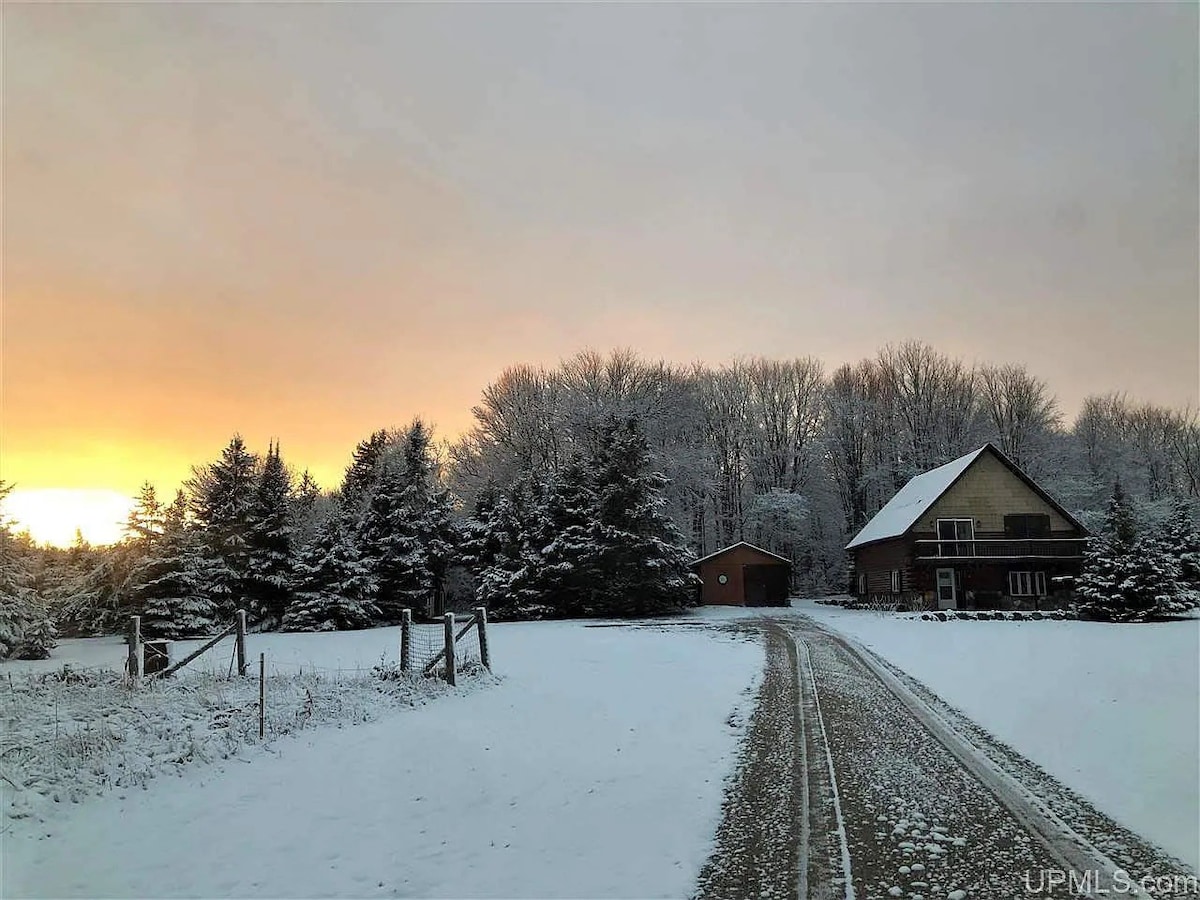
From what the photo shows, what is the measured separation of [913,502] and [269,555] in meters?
36.5

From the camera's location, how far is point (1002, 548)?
40906mm

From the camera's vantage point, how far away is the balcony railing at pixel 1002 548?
1592 inches

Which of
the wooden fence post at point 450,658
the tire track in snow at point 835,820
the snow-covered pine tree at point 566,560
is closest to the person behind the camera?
the tire track in snow at point 835,820

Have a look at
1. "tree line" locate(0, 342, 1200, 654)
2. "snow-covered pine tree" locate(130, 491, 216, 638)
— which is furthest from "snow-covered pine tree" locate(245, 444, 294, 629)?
"snow-covered pine tree" locate(130, 491, 216, 638)

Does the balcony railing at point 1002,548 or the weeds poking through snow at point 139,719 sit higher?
the balcony railing at point 1002,548

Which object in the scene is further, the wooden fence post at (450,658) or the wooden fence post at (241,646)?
the wooden fence post at (450,658)

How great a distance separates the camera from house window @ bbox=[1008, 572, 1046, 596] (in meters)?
42.0

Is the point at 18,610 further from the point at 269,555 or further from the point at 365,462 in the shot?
the point at 365,462

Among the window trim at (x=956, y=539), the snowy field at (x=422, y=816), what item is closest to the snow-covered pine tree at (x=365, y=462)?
the window trim at (x=956, y=539)

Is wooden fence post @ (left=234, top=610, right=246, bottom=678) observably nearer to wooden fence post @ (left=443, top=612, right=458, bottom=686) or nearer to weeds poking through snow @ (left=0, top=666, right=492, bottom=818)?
weeds poking through snow @ (left=0, top=666, right=492, bottom=818)

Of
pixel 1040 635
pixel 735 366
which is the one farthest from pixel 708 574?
pixel 1040 635

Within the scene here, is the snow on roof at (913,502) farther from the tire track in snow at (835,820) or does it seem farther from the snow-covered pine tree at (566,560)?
the tire track in snow at (835,820)

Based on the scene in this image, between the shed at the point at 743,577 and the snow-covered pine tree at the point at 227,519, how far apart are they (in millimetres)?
27312

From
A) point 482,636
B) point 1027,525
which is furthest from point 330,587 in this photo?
point 1027,525
